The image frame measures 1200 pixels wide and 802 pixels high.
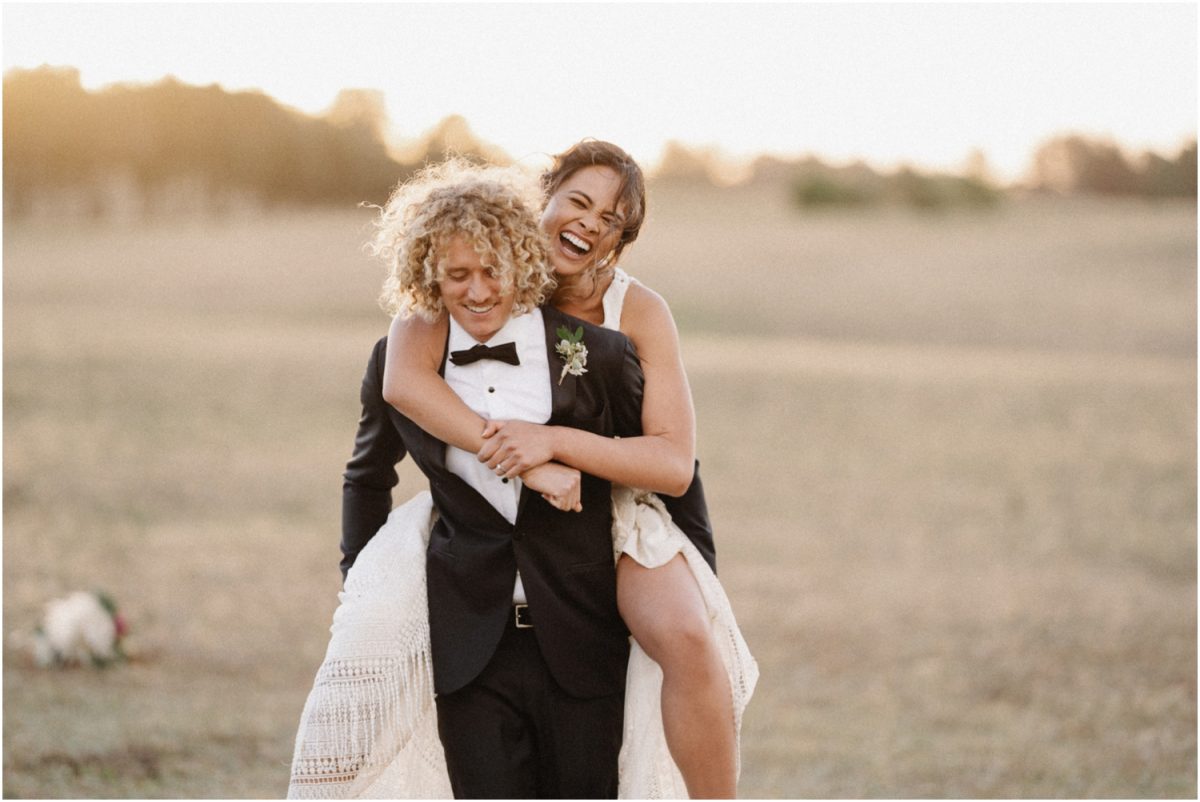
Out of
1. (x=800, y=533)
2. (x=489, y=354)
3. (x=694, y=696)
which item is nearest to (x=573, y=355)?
(x=489, y=354)

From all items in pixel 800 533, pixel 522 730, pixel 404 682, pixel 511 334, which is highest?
pixel 511 334

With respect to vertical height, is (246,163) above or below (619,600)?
above

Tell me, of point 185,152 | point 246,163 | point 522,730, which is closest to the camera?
point 522,730

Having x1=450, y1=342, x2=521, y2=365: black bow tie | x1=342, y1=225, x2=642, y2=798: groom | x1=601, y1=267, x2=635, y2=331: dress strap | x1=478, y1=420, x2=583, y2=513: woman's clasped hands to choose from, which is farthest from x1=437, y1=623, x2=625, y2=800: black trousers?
x1=601, y1=267, x2=635, y2=331: dress strap

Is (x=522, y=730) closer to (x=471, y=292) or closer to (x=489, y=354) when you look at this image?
(x=489, y=354)

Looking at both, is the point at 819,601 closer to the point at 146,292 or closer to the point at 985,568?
the point at 985,568

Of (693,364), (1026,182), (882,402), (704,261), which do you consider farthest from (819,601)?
(1026,182)

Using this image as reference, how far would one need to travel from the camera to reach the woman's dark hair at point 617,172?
313 centimetres

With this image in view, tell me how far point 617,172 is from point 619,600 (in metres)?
0.98

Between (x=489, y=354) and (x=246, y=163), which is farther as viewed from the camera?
(x=246, y=163)

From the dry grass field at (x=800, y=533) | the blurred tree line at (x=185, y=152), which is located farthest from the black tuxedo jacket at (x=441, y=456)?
the blurred tree line at (x=185, y=152)

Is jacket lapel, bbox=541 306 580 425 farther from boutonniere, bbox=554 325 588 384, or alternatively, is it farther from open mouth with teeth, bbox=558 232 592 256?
open mouth with teeth, bbox=558 232 592 256

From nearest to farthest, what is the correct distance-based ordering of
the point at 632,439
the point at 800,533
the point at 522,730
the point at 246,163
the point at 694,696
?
the point at 694,696
the point at 632,439
the point at 522,730
the point at 800,533
the point at 246,163

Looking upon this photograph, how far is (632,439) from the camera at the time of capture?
2.82 m
